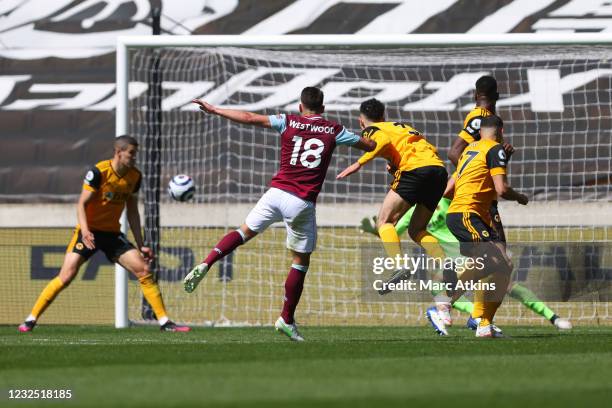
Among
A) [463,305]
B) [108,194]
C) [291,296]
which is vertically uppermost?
[108,194]

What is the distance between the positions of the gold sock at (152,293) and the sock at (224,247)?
222cm

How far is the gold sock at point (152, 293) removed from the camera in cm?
1148

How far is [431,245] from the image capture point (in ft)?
35.3

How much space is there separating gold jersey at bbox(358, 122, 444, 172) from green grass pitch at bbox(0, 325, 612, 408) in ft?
5.05

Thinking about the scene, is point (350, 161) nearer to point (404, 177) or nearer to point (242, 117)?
point (404, 177)

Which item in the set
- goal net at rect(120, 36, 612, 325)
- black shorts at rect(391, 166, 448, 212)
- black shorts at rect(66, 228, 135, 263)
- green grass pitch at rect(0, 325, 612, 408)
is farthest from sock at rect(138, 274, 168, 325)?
black shorts at rect(391, 166, 448, 212)

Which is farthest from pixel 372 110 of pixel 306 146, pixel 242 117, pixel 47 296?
pixel 47 296

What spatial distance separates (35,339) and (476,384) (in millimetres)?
5303

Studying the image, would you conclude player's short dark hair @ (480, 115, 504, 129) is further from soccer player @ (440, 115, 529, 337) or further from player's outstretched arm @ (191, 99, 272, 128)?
player's outstretched arm @ (191, 99, 272, 128)

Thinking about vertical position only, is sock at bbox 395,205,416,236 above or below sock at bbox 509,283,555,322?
above

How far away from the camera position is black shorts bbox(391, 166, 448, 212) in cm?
1070

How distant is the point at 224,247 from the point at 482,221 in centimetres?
208

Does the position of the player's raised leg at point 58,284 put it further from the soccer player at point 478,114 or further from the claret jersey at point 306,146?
the soccer player at point 478,114

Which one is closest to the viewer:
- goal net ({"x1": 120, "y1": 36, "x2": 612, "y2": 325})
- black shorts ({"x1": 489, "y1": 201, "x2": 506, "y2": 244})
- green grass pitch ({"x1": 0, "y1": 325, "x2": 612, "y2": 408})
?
green grass pitch ({"x1": 0, "y1": 325, "x2": 612, "y2": 408})
